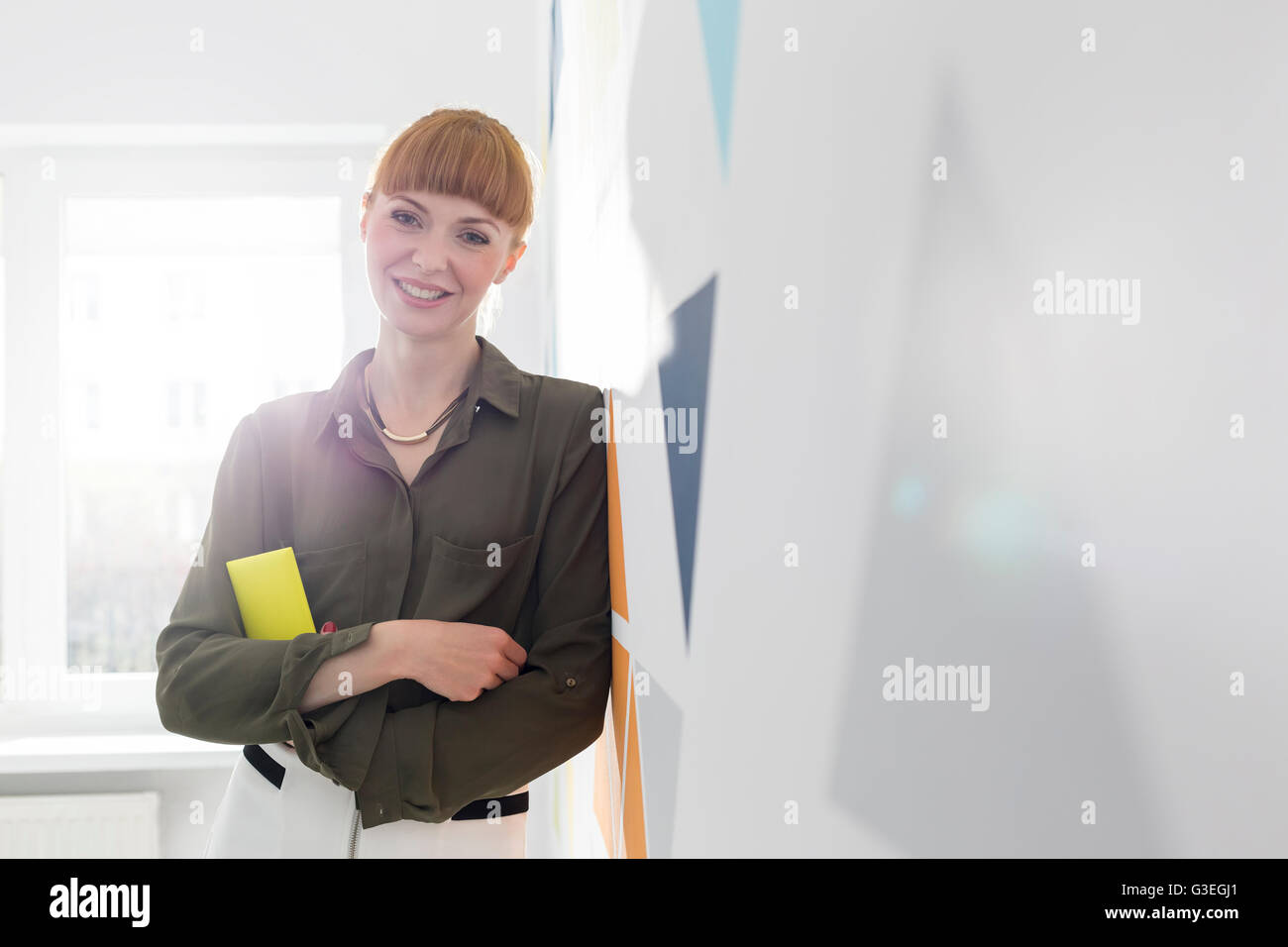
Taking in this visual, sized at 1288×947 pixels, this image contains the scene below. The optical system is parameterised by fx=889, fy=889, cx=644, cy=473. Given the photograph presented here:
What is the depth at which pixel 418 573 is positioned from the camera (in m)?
0.94

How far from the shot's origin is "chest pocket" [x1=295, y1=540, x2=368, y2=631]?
940 millimetres

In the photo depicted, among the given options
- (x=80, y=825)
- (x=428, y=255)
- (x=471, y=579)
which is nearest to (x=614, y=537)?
(x=471, y=579)

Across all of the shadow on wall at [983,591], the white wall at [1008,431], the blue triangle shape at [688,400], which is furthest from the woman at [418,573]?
the shadow on wall at [983,591]

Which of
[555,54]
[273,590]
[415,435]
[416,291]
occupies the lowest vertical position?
[273,590]

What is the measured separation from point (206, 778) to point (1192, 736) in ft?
7.66

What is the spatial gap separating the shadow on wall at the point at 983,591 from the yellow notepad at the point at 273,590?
75 cm

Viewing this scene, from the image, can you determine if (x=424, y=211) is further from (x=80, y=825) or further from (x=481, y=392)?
(x=80, y=825)

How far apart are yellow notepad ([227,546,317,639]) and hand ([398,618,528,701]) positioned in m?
0.14

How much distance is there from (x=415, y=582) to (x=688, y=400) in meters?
0.46

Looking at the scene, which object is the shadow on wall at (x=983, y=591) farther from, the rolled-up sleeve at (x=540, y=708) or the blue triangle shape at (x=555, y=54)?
the blue triangle shape at (x=555, y=54)

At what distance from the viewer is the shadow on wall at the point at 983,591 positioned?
0.24m

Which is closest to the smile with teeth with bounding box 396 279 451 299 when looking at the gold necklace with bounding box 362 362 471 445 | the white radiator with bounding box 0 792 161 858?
the gold necklace with bounding box 362 362 471 445
